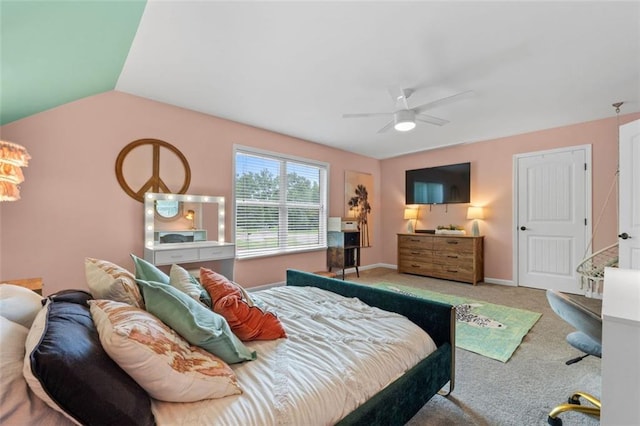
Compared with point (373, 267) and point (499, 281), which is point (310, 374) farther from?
point (373, 267)

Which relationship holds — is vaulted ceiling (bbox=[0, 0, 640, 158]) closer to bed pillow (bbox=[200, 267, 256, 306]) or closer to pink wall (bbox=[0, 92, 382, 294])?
pink wall (bbox=[0, 92, 382, 294])

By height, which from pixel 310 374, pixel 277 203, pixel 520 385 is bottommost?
pixel 520 385

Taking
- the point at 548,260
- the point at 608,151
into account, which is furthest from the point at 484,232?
the point at 608,151

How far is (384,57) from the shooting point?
93.7 inches

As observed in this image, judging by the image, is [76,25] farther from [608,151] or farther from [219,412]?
[608,151]

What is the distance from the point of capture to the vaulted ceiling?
169 centimetres

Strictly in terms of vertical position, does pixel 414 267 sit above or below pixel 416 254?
below

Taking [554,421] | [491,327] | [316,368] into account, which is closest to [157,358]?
[316,368]

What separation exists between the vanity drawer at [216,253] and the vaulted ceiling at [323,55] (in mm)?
1761

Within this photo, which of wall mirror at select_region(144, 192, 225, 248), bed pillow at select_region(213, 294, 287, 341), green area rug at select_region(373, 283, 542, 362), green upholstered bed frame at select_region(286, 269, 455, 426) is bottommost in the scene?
green area rug at select_region(373, 283, 542, 362)

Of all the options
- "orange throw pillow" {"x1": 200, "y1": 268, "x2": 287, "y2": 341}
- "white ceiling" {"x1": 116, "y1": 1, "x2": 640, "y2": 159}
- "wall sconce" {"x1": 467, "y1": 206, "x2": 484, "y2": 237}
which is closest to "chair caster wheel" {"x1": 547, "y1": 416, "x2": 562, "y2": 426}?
"orange throw pillow" {"x1": 200, "y1": 268, "x2": 287, "y2": 341}

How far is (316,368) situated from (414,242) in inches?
180

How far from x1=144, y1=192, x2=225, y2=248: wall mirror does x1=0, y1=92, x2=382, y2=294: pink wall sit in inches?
6.5

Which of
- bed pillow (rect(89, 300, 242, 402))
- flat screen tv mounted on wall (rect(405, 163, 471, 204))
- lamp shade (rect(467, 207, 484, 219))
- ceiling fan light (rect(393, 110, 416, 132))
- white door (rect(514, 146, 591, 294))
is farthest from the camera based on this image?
flat screen tv mounted on wall (rect(405, 163, 471, 204))
